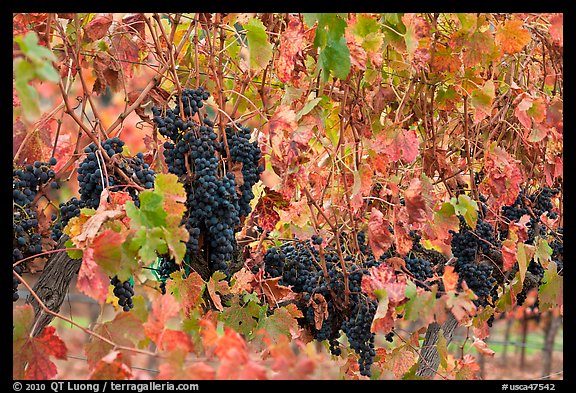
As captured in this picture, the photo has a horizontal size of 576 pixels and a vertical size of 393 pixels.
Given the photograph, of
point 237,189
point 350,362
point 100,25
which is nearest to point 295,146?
point 237,189

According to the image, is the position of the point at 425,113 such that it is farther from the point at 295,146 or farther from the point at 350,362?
the point at 350,362

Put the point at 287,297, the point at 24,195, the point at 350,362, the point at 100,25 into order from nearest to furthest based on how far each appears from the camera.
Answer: the point at 24,195, the point at 100,25, the point at 287,297, the point at 350,362

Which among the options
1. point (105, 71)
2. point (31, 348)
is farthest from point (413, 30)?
point (31, 348)

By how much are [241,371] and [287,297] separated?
1.06 m

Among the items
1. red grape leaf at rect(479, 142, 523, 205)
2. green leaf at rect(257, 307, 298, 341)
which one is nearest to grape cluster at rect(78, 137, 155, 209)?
green leaf at rect(257, 307, 298, 341)

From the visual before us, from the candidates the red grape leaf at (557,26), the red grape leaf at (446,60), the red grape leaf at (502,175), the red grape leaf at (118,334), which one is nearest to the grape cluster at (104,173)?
the red grape leaf at (118,334)

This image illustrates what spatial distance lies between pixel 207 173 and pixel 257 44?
0.44m

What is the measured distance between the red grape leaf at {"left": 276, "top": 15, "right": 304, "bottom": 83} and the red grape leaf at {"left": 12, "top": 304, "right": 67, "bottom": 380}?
99cm

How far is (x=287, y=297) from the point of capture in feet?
7.35

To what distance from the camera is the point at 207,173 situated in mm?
1872

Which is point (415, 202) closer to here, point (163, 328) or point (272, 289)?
point (272, 289)

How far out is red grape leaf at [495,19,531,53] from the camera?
7.05 feet

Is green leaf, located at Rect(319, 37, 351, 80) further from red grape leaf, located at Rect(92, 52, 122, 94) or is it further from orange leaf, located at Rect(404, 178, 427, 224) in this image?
red grape leaf, located at Rect(92, 52, 122, 94)

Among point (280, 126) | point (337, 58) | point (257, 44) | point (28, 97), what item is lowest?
point (28, 97)
